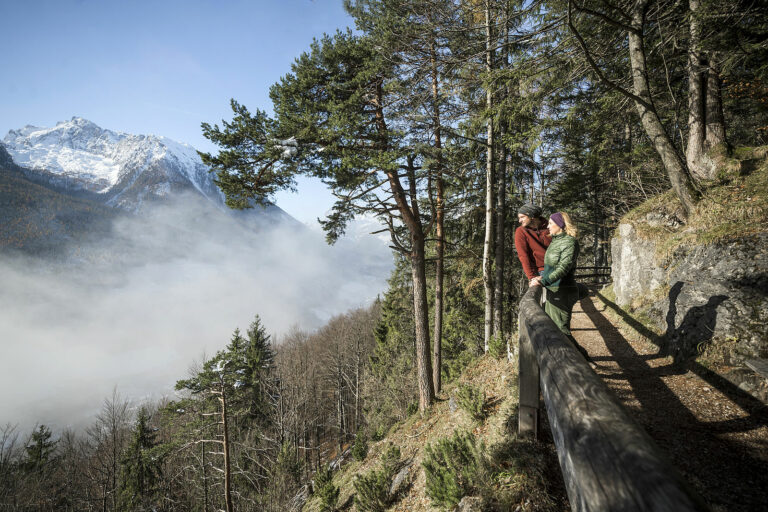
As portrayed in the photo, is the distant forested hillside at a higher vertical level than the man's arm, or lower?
higher

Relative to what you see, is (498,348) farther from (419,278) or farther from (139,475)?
(139,475)

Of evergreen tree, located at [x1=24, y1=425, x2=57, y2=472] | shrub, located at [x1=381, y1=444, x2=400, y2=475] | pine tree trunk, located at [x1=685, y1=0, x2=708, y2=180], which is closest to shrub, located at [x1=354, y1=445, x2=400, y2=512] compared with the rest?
shrub, located at [x1=381, y1=444, x2=400, y2=475]

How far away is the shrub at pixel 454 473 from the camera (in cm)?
313

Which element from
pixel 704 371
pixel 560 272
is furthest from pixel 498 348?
pixel 560 272

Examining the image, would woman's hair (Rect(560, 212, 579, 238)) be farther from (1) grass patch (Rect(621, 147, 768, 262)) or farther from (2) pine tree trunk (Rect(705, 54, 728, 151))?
(2) pine tree trunk (Rect(705, 54, 728, 151))

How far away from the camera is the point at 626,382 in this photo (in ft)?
12.2

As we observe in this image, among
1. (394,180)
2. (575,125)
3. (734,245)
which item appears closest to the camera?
(734,245)

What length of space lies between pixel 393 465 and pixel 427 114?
931 cm

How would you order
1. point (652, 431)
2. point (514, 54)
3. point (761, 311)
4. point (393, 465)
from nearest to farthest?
point (652, 431) → point (761, 311) → point (393, 465) → point (514, 54)

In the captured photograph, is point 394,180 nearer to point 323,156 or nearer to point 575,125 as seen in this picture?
point 323,156

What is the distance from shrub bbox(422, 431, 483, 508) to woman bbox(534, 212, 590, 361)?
189cm

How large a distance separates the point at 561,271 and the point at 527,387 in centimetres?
160

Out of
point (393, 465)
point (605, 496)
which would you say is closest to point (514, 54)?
point (605, 496)

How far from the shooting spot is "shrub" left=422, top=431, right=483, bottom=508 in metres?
3.13
